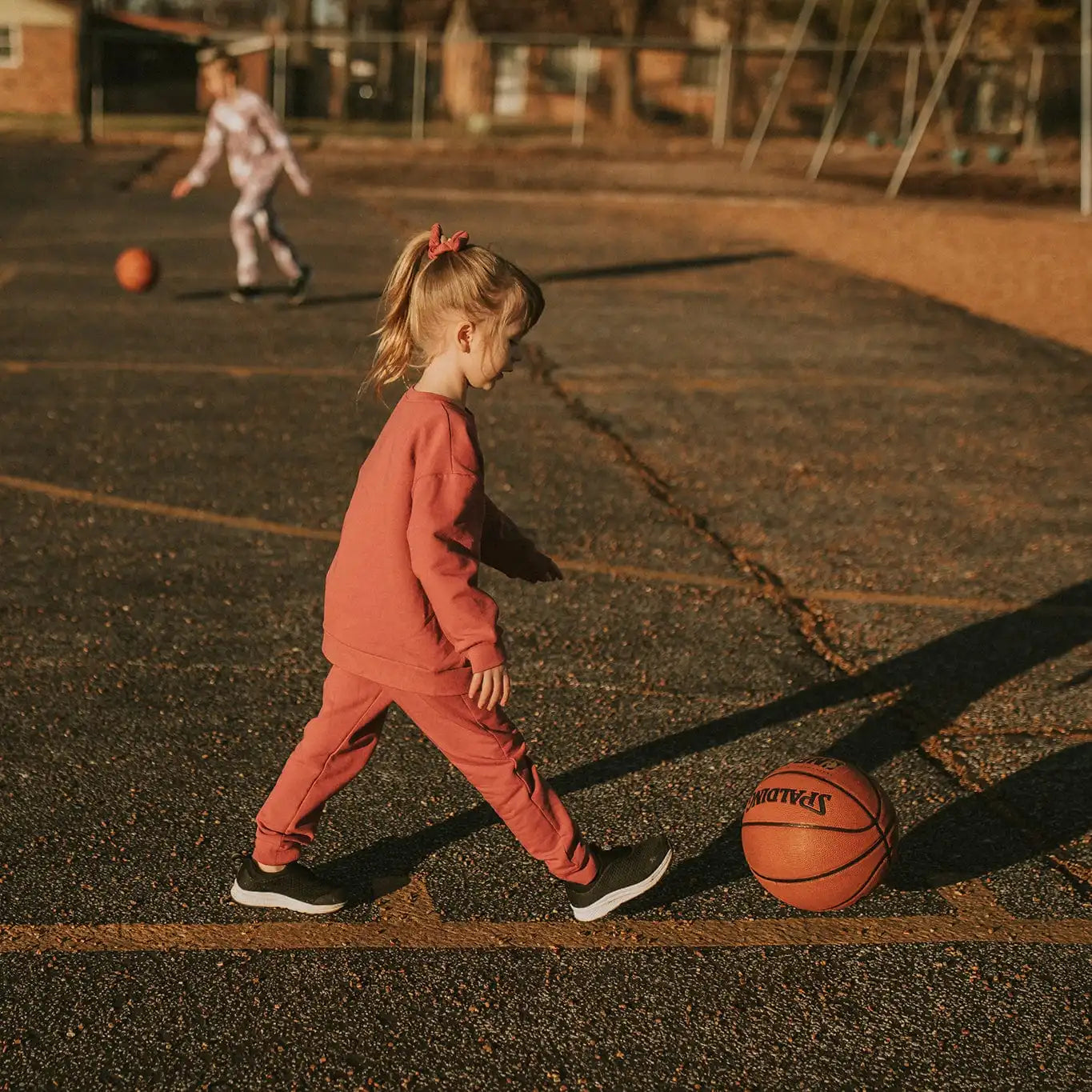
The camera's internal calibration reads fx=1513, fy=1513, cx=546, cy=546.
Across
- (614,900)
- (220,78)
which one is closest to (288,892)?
(614,900)

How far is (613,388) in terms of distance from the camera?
10.9 metres

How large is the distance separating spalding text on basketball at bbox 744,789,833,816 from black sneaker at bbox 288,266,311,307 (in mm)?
10934

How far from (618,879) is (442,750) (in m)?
0.59

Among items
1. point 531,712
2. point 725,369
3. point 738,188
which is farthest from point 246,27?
point 531,712

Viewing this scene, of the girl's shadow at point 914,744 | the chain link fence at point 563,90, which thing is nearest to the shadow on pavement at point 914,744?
the girl's shadow at point 914,744

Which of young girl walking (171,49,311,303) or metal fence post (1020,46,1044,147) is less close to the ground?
metal fence post (1020,46,1044,147)

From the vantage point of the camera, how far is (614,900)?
3889 millimetres

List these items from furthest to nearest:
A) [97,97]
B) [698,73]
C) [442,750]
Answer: [698,73]
[97,97]
[442,750]

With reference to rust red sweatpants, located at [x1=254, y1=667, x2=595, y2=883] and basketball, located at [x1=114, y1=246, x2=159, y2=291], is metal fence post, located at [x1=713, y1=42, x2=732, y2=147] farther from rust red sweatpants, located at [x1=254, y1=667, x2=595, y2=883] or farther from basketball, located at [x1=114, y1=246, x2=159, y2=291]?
rust red sweatpants, located at [x1=254, y1=667, x2=595, y2=883]

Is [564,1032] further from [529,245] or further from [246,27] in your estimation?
[246,27]

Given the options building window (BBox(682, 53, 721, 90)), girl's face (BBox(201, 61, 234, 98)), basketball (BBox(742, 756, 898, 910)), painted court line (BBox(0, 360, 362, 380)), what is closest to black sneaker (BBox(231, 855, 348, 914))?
basketball (BBox(742, 756, 898, 910))

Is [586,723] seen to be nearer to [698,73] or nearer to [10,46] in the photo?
[10,46]

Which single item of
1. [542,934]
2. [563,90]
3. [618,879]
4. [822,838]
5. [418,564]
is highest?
[563,90]

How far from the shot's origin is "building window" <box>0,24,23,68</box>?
176 ft
